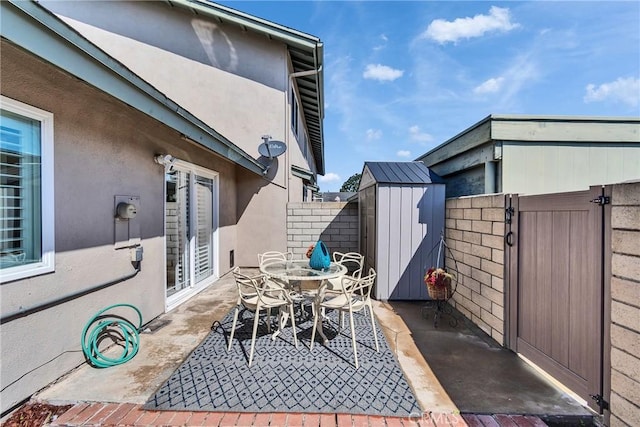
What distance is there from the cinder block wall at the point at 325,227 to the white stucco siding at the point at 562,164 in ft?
14.0

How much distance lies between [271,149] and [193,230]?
299 cm

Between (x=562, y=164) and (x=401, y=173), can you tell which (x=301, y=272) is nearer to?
(x=401, y=173)

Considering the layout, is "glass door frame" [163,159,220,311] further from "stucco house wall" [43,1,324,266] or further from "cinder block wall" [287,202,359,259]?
"cinder block wall" [287,202,359,259]

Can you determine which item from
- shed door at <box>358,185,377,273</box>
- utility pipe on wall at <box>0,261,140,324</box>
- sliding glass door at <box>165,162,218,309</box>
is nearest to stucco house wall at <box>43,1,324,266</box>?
sliding glass door at <box>165,162,218,309</box>

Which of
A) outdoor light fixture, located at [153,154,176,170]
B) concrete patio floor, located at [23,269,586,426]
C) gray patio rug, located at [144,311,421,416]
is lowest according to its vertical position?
concrete patio floor, located at [23,269,586,426]

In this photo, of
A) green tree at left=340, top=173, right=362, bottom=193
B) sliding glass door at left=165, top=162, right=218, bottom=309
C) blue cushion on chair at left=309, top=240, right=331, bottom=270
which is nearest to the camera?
blue cushion on chair at left=309, top=240, right=331, bottom=270

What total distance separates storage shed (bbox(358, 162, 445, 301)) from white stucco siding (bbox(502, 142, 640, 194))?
3.91ft

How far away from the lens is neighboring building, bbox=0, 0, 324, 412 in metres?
2.38

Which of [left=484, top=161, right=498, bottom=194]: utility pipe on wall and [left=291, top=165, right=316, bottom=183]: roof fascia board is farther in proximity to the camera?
[left=291, top=165, right=316, bottom=183]: roof fascia board

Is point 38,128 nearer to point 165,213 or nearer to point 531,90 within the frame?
point 165,213

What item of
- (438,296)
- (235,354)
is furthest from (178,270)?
(438,296)

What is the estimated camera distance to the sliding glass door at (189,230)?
16.3 ft

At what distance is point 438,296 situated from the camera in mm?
4176

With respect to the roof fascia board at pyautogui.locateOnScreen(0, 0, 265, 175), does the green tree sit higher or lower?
higher
